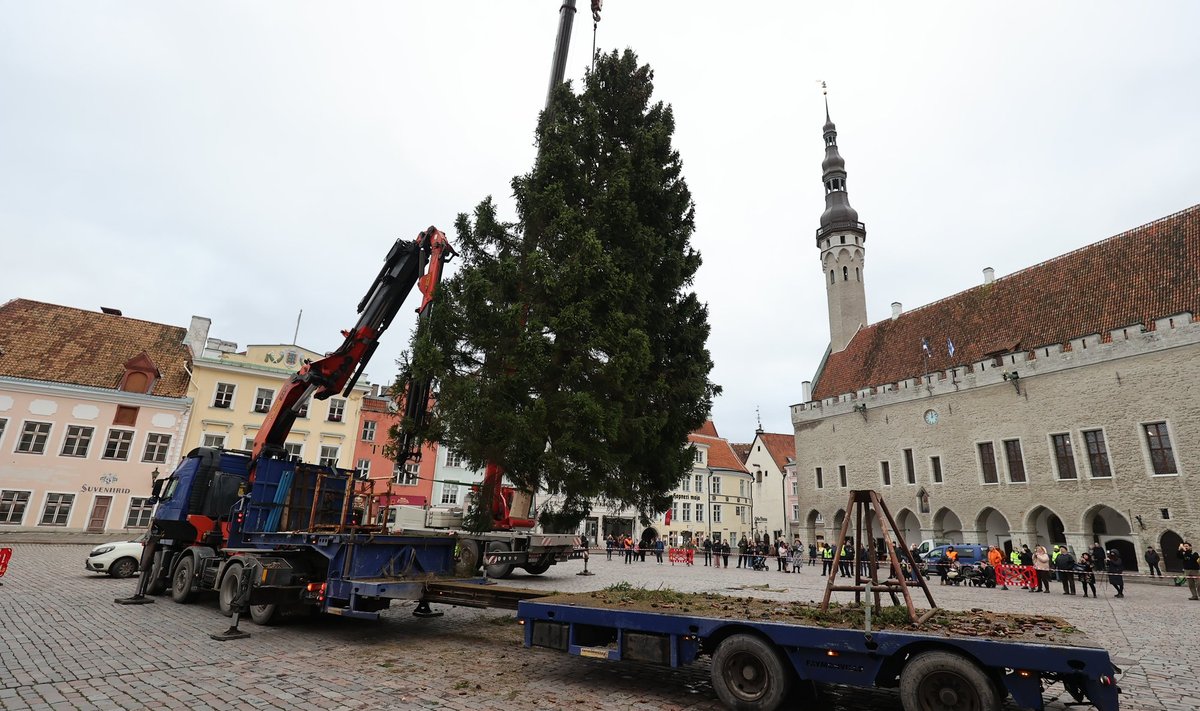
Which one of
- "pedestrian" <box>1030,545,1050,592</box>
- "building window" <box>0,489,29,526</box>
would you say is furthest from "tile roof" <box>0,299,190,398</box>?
"pedestrian" <box>1030,545,1050,592</box>

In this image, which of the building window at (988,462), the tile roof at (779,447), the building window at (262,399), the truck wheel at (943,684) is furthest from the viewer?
the tile roof at (779,447)

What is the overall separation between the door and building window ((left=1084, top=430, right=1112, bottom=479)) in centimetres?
4905

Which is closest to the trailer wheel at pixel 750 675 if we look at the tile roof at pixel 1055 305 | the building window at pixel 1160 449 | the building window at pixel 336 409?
the building window at pixel 1160 449

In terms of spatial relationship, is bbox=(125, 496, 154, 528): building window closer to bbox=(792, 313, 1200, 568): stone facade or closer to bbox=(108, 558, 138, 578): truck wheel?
bbox=(108, 558, 138, 578): truck wheel

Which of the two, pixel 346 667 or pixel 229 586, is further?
pixel 229 586

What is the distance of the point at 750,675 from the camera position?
580cm

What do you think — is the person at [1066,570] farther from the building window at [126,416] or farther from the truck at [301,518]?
the building window at [126,416]

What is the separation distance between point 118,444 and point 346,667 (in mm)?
31910

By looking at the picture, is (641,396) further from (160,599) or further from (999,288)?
(999,288)

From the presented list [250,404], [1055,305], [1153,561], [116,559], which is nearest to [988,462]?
[1153,561]

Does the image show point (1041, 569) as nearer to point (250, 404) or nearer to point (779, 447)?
point (250, 404)

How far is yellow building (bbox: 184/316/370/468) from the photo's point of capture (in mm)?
32781

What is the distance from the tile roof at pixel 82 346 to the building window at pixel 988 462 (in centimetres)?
4514

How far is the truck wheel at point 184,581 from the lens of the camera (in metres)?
11.9
